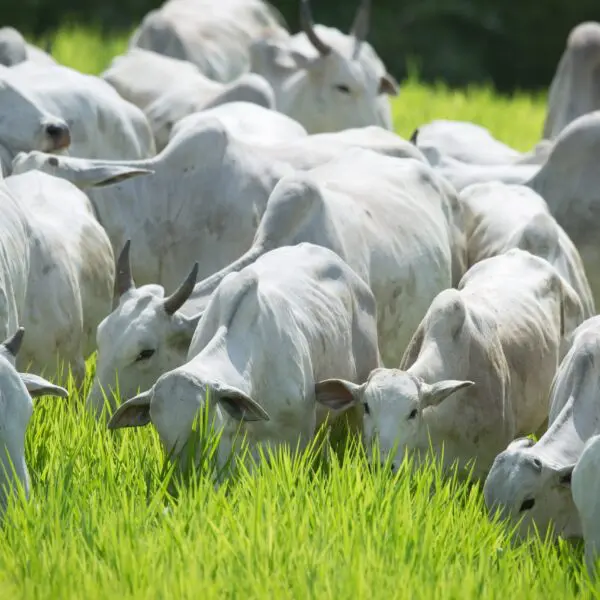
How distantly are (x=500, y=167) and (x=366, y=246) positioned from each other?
260 cm

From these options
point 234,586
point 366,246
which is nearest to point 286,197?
point 366,246

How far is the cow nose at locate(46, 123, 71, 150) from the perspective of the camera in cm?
739

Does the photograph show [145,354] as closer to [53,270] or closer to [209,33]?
[53,270]

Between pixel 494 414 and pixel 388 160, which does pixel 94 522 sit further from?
pixel 388 160

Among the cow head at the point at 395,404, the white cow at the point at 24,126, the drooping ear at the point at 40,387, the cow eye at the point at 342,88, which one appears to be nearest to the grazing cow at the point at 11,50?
the cow eye at the point at 342,88

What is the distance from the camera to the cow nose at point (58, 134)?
7.39 meters

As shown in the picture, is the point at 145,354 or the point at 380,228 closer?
the point at 145,354

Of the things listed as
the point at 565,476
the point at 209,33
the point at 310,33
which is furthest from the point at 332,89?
the point at 565,476

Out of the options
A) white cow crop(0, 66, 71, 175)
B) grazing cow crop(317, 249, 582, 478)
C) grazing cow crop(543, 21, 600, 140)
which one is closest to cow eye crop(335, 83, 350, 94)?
grazing cow crop(543, 21, 600, 140)

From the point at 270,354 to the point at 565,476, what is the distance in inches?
39.7

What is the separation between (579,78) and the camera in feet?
34.9

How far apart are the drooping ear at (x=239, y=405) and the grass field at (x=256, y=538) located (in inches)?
6.1

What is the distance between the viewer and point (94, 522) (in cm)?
457

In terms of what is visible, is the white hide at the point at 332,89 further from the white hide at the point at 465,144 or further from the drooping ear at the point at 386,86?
the white hide at the point at 465,144
